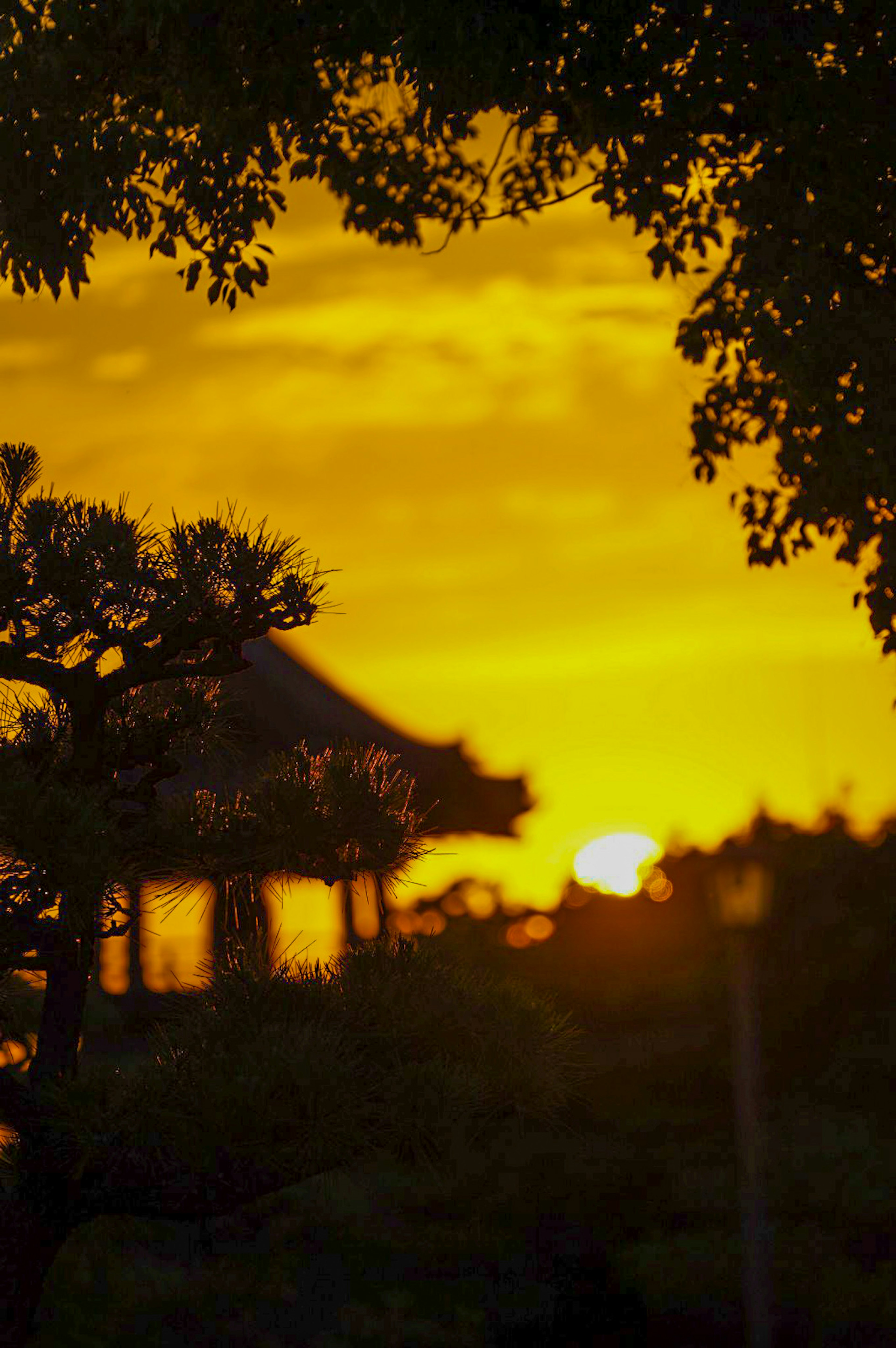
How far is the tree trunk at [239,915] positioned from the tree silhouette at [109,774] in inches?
1.8

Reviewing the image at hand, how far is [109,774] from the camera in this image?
5.37 m

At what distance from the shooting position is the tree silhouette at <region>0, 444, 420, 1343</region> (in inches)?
192

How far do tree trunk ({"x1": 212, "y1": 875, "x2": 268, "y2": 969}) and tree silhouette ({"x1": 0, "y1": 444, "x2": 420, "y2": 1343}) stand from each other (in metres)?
0.05

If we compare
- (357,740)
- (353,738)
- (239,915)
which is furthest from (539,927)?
(239,915)

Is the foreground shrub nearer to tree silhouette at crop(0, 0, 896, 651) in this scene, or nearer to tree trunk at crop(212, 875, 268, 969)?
tree trunk at crop(212, 875, 268, 969)

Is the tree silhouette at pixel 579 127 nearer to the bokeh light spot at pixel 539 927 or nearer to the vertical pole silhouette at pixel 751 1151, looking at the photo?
the vertical pole silhouette at pixel 751 1151

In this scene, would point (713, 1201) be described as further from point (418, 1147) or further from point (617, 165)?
point (617, 165)

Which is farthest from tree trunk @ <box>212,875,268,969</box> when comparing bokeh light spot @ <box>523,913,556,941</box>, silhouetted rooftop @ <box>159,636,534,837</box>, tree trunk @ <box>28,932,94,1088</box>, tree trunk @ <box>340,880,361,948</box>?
tree trunk @ <box>340,880,361,948</box>

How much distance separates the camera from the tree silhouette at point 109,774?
192 inches

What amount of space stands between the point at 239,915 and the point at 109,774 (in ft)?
2.64

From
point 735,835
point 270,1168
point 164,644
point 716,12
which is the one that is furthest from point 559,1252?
point 716,12

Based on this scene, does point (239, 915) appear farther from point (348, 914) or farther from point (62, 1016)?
point (348, 914)

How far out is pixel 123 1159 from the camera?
4.68m

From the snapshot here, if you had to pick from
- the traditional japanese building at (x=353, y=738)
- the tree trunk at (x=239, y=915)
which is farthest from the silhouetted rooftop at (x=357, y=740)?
the tree trunk at (x=239, y=915)
